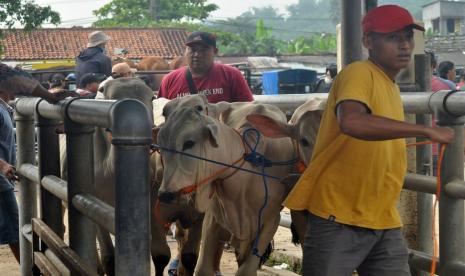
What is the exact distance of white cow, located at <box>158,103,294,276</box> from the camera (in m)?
5.15

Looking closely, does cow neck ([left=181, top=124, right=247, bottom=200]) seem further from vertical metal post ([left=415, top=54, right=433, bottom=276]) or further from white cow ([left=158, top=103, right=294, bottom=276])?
vertical metal post ([left=415, top=54, right=433, bottom=276])

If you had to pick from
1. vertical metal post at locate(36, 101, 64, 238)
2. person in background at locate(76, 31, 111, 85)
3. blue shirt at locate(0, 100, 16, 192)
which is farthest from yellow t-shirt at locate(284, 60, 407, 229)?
person in background at locate(76, 31, 111, 85)

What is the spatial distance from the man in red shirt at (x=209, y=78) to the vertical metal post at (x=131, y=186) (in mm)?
3907

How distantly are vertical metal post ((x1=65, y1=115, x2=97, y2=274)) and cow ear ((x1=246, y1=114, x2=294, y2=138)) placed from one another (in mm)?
1188

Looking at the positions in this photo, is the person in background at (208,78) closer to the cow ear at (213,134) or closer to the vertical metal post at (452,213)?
the cow ear at (213,134)

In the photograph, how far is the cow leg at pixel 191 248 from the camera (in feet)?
22.1

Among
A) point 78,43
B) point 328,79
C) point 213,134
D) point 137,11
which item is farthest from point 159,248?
point 137,11

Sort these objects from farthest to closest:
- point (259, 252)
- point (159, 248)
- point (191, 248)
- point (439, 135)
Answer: point (191, 248) < point (159, 248) < point (259, 252) < point (439, 135)

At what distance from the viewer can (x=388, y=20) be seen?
13.4 ft

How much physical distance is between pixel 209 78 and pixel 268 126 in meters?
1.93

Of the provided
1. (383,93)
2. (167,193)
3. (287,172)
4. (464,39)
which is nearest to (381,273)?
(383,93)

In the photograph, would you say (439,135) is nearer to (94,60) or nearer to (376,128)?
(376,128)

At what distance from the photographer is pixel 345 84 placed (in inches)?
156

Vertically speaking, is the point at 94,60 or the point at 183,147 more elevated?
the point at 94,60
